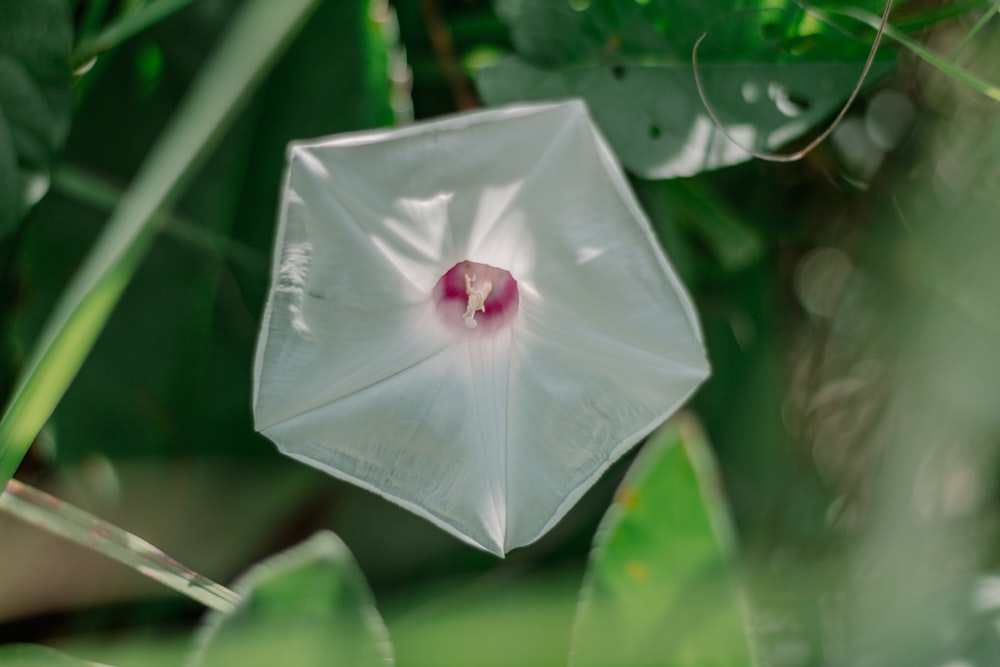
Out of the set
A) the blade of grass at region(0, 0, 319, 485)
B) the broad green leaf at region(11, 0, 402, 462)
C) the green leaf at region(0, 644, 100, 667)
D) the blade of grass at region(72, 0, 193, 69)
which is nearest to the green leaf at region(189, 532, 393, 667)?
the green leaf at region(0, 644, 100, 667)

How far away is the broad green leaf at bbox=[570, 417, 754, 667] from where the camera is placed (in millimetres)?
600

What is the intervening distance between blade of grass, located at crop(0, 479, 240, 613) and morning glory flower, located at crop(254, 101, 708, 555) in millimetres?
141

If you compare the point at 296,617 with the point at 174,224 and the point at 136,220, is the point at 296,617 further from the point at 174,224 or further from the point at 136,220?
the point at 174,224

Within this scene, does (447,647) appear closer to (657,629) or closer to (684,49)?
(657,629)

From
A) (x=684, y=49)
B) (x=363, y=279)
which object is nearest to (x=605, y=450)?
(x=363, y=279)

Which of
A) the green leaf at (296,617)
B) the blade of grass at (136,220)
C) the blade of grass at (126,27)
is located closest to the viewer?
the green leaf at (296,617)

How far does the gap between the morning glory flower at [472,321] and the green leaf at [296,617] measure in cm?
10

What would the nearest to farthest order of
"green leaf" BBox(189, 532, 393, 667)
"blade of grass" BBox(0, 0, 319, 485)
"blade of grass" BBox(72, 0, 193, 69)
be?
"green leaf" BBox(189, 532, 393, 667), "blade of grass" BBox(0, 0, 319, 485), "blade of grass" BBox(72, 0, 193, 69)

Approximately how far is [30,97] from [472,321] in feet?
1.28

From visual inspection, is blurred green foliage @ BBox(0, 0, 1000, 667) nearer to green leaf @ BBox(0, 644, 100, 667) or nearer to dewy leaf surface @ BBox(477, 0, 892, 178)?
dewy leaf surface @ BBox(477, 0, 892, 178)

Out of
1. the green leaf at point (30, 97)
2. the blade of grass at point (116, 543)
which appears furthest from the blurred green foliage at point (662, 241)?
the blade of grass at point (116, 543)

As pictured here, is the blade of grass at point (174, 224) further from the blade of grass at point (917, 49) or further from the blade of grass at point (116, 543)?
the blade of grass at point (917, 49)

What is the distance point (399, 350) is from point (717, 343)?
43 centimetres

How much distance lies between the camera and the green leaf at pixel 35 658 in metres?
0.58
